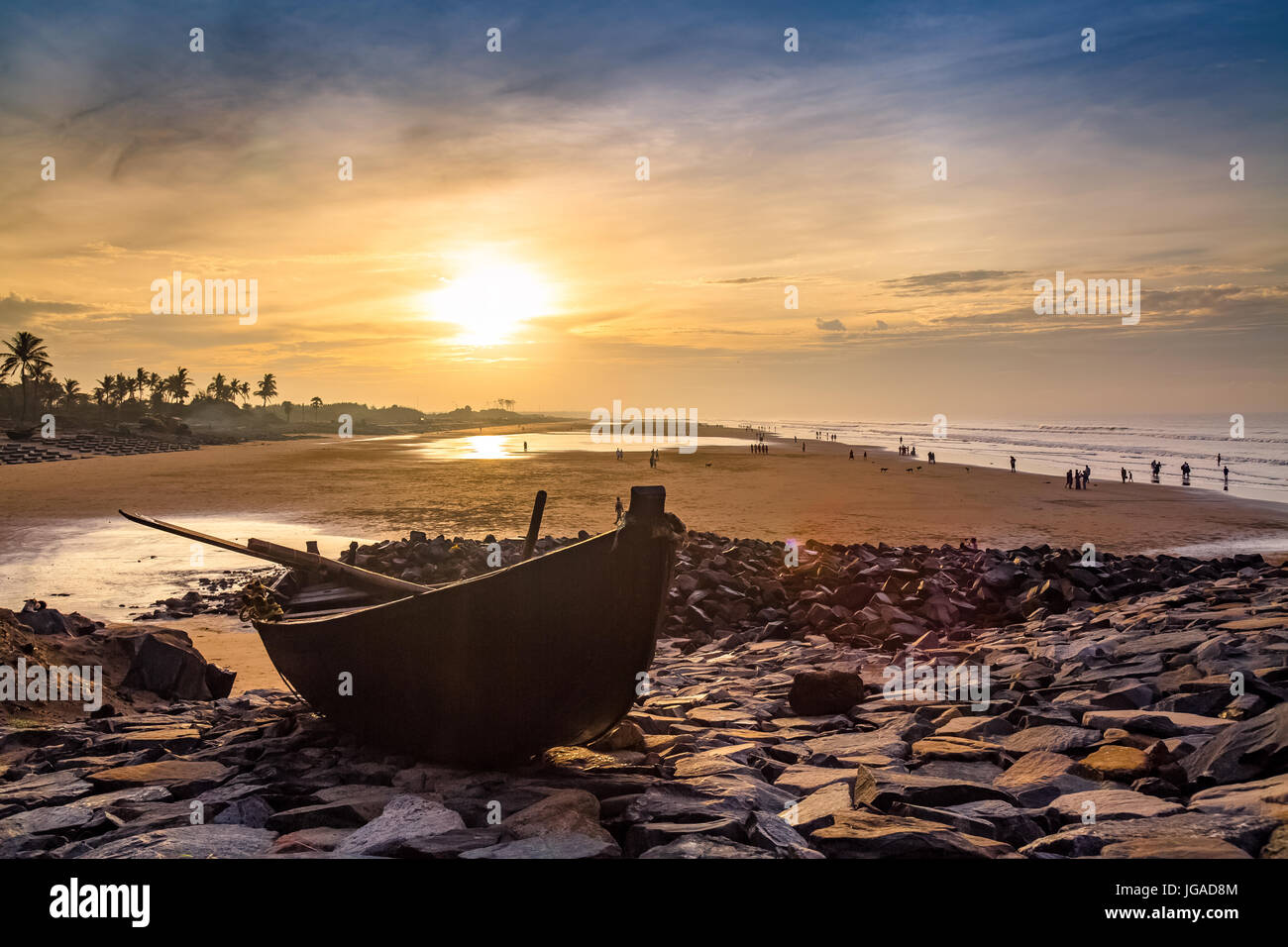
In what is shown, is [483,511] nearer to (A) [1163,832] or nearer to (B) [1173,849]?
(A) [1163,832]

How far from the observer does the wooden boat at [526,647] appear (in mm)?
4852

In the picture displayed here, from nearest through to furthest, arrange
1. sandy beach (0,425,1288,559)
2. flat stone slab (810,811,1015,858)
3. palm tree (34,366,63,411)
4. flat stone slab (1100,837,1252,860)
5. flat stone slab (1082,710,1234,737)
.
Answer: flat stone slab (1100,837,1252,860) < flat stone slab (810,811,1015,858) < flat stone slab (1082,710,1234,737) < sandy beach (0,425,1288,559) < palm tree (34,366,63,411)

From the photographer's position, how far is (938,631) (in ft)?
34.5

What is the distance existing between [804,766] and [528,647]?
7.84 ft

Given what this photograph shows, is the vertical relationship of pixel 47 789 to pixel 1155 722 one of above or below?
below

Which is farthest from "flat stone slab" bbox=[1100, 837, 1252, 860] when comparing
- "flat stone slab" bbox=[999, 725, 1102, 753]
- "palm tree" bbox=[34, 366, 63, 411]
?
"palm tree" bbox=[34, 366, 63, 411]

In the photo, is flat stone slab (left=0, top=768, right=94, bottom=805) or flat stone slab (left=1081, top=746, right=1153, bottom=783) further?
flat stone slab (left=0, top=768, right=94, bottom=805)

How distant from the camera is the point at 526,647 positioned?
16.2 ft

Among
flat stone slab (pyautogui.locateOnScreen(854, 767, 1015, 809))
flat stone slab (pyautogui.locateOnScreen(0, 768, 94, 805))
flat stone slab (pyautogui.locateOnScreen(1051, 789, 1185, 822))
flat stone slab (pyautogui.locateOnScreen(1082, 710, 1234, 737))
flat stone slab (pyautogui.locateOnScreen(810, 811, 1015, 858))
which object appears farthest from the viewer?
flat stone slab (pyautogui.locateOnScreen(1082, 710, 1234, 737))

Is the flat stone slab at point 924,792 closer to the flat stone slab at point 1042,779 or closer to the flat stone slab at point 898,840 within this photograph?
the flat stone slab at point 1042,779

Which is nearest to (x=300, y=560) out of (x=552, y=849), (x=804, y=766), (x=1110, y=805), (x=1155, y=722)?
(x=552, y=849)

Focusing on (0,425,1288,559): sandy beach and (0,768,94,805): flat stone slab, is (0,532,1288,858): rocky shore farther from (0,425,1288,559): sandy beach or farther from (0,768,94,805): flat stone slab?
(0,425,1288,559): sandy beach

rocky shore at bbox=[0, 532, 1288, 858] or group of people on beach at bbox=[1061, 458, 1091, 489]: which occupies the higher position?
group of people on beach at bbox=[1061, 458, 1091, 489]

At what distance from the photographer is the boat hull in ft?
15.9
